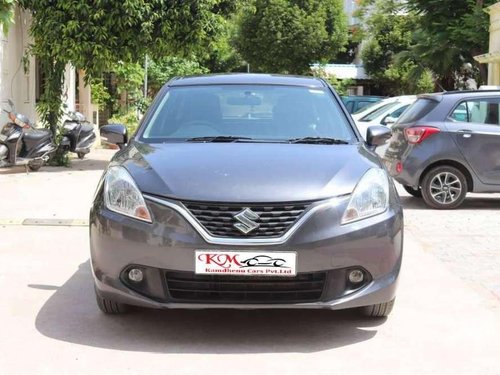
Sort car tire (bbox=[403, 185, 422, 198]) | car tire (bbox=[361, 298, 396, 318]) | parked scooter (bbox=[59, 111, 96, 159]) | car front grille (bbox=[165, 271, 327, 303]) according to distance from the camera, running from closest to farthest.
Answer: car front grille (bbox=[165, 271, 327, 303]) < car tire (bbox=[361, 298, 396, 318]) < car tire (bbox=[403, 185, 422, 198]) < parked scooter (bbox=[59, 111, 96, 159])

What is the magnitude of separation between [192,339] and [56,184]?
7878 mm

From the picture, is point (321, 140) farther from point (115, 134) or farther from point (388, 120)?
point (388, 120)

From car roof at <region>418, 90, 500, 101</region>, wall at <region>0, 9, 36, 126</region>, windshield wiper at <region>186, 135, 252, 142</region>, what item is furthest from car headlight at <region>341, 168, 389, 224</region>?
wall at <region>0, 9, 36, 126</region>

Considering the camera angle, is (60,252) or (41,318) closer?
(41,318)

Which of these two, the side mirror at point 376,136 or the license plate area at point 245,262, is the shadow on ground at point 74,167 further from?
the license plate area at point 245,262

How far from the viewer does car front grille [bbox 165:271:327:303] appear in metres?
4.28

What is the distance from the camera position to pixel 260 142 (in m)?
5.14

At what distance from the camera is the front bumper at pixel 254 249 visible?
4.21m

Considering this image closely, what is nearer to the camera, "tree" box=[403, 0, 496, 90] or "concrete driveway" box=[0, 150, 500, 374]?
"concrete driveway" box=[0, 150, 500, 374]

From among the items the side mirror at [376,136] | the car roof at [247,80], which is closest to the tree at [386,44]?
the car roof at [247,80]

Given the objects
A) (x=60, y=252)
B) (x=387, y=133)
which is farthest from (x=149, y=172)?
(x=60, y=252)

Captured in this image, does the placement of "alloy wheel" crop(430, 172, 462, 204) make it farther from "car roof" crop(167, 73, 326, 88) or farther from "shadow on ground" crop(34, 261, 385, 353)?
"shadow on ground" crop(34, 261, 385, 353)

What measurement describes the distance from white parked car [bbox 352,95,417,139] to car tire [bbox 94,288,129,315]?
1128 centimetres

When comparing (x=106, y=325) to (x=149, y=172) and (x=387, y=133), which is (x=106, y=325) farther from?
(x=387, y=133)
